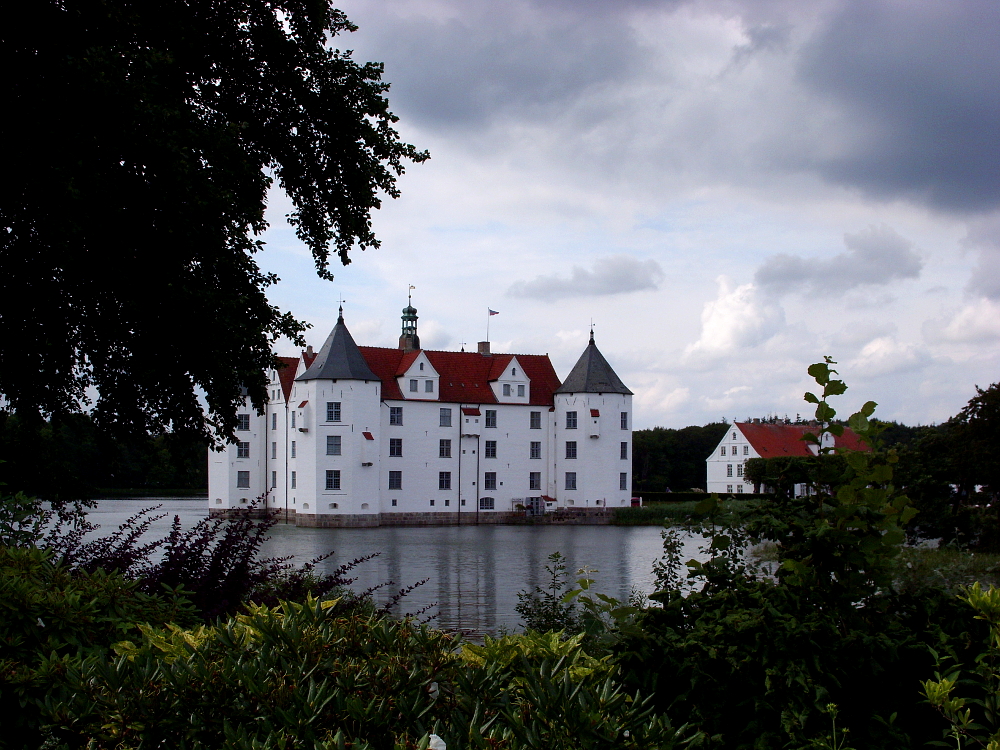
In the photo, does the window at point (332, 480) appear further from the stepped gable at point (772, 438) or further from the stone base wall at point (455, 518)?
the stepped gable at point (772, 438)

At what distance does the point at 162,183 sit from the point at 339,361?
128 feet

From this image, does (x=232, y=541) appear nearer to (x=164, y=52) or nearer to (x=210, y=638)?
(x=210, y=638)

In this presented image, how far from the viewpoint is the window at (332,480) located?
4749cm

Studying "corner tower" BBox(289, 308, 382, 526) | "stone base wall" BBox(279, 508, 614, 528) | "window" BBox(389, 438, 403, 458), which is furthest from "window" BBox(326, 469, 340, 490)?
"window" BBox(389, 438, 403, 458)

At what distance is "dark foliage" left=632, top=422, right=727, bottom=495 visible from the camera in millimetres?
93350

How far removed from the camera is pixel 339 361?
159 ft

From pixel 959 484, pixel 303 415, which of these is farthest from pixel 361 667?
pixel 303 415

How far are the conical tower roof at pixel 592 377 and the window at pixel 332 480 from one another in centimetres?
1512

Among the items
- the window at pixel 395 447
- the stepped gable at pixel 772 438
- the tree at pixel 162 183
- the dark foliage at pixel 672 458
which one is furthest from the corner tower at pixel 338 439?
the dark foliage at pixel 672 458

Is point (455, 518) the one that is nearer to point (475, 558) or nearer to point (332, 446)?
point (332, 446)

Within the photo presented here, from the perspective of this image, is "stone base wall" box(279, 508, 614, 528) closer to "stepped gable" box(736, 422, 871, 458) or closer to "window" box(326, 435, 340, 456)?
"window" box(326, 435, 340, 456)

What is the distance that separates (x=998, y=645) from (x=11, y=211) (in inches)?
402

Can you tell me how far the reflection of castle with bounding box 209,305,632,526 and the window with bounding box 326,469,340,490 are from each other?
0.18 feet

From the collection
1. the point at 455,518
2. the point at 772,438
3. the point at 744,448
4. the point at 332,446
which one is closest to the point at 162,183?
the point at 332,446
